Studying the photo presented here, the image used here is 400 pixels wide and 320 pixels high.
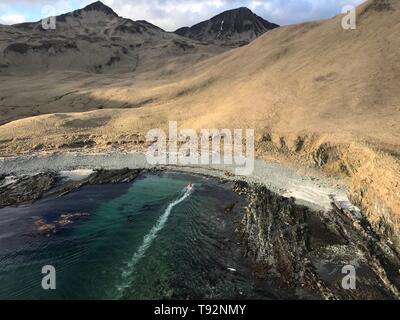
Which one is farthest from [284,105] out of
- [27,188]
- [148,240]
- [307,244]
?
[27,188]

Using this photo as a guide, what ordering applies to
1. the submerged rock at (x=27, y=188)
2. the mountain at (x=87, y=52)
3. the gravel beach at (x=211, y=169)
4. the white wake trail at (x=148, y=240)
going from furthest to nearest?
the mountain at (x=87, y=52)
the submerged rock at (x=27, y=188)
the gravel beach at (x=211, y=169)
the white wake trail at (x=148, y=240)

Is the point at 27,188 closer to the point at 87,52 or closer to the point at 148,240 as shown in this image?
the point at 148,240

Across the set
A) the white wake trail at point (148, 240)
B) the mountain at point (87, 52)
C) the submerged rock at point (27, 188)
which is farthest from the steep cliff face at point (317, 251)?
the mountain at point (87, 52)

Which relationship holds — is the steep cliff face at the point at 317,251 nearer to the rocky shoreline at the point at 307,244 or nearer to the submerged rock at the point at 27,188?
the rocky shoreline at the point at 307,244

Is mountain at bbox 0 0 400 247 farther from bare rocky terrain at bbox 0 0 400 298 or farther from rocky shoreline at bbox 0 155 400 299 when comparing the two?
rocky shoreline at bbox 0 155 400 299

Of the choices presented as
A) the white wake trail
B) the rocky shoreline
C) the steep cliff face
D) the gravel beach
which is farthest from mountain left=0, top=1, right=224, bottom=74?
the steep cliff face
